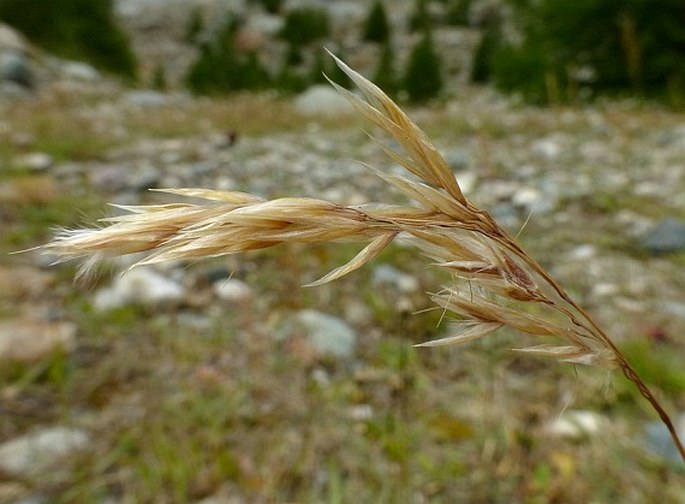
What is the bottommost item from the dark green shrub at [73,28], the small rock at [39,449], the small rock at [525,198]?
the dark green shrub at [73,28]

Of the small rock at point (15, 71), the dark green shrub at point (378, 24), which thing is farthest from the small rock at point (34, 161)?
the dark green shrub at point (378, 24)

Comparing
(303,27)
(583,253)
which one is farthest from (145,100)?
(303,27)

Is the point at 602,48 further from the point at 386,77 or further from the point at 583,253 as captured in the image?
the point at 386,77

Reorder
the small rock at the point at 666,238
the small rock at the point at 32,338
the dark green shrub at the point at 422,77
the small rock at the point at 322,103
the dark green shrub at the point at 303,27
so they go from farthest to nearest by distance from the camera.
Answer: the dark green shrub at the point at 303,27, the dark green shrub at the point at 422,77, the small rock at the point at 322,103, the small rock at the point at 666,238, the small rock at the point at 32,338

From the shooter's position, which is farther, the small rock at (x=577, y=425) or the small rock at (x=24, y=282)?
the small rock at (x=24, y=282)

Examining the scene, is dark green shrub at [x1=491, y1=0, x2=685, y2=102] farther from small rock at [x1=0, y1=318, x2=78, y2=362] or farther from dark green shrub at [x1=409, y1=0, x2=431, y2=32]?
dark green shrub at [x1=409, y1=0, x2=431, y2=32]

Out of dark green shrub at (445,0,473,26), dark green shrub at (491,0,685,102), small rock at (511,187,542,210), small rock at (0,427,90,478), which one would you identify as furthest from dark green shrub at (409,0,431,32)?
small rock at (0,427,90,478)

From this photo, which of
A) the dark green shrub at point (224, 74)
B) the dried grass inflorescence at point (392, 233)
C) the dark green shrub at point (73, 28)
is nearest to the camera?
the dried grass inflorescence at point (392, 233)


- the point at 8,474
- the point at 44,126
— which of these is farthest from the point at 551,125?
the point at 8,474

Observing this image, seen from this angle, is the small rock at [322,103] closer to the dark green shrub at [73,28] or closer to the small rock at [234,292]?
the small rock at [234,292]
